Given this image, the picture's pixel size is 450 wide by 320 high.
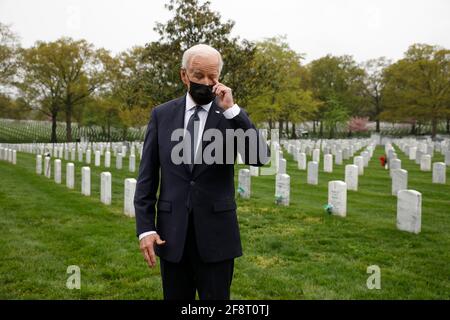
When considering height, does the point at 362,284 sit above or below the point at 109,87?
below

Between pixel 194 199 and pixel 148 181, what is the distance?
0.36 meters

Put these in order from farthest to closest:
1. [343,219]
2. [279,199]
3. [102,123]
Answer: [102,123] → [279,199] → [343,219]

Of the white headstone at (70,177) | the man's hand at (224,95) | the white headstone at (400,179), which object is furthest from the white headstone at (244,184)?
the man's hand at (224,95)

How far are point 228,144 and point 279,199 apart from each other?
893 cm

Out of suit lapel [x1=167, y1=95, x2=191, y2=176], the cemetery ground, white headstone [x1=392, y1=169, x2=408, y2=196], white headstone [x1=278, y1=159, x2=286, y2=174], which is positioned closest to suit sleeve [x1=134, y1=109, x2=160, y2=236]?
suit lapel [x1=167, y1=95, x2=191, y2=176]

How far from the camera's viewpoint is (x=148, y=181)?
9.53 ft

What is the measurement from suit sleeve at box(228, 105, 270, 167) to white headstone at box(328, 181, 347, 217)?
7.65 meters

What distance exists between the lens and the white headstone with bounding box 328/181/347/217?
9.98m

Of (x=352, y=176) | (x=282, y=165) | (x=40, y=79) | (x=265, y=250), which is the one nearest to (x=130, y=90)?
(x=282, y=165)

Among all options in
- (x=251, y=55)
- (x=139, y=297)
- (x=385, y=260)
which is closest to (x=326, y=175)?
(x=251, y=55)

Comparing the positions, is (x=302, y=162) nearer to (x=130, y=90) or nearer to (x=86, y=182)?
(x=130, y=90)

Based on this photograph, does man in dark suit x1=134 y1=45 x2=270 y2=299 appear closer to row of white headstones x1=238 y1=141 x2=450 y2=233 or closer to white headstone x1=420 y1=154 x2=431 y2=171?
row of white headstones x1=238 y1=141 x2=450 y2=233
